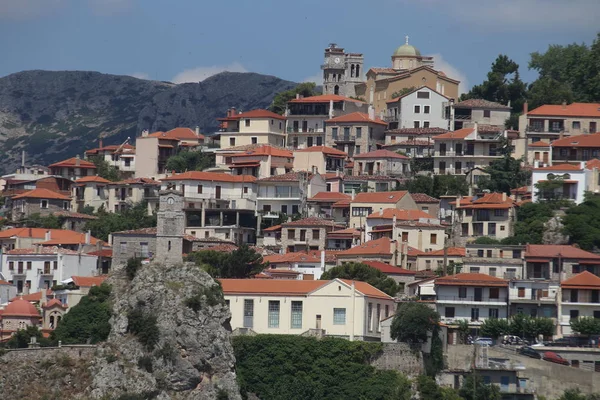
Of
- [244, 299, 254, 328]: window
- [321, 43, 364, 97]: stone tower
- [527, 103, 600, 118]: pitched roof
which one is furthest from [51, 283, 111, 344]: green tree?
[321, 43, 364, 97]: stone tower

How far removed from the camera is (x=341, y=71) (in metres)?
136

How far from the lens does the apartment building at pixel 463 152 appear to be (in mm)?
109188

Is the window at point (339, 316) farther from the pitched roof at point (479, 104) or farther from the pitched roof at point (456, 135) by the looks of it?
the pitched roof at point (479, 104)

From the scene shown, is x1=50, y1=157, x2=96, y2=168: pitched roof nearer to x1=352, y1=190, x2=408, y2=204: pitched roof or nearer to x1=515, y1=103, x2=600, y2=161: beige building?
x1=352, y1=190, x2=408, y2=204: pitched roof

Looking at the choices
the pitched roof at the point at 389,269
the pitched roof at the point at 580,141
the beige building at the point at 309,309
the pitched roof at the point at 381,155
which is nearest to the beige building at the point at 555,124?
the pitched roof at the point at 580,141

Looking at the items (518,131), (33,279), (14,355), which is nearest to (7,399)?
(14,355)

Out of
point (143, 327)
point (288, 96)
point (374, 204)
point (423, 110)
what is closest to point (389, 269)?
point (374, 204)

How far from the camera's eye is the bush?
75.6 meters

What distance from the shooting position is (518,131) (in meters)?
114

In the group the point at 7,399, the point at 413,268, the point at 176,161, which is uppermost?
the point at 176,161

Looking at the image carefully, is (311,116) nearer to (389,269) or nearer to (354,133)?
(354,133)

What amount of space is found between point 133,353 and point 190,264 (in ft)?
20.3

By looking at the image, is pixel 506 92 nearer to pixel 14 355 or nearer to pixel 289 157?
pixel 289 157

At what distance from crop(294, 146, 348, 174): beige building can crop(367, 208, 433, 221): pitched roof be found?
1639 centimetres
